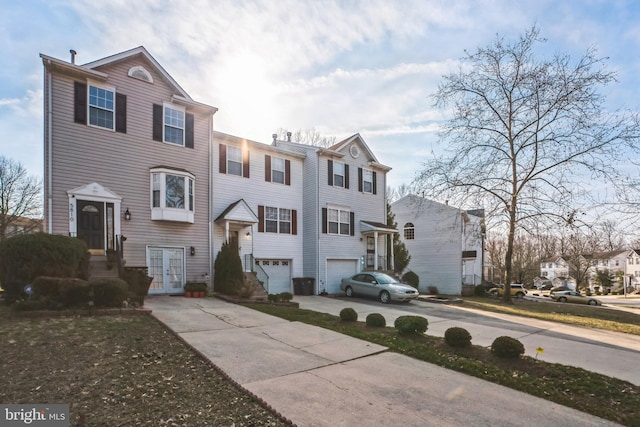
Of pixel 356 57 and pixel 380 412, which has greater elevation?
pixel 356 57

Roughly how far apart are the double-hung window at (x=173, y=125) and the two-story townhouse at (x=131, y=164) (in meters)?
0.04

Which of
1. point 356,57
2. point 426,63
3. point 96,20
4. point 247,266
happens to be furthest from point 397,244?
point 96,20

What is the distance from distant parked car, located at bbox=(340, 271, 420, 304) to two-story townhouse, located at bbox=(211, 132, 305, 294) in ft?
9.64

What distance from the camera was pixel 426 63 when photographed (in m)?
13.1

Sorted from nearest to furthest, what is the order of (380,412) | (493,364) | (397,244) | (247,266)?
(380,412)
(493,364)
(247,266)
(397,244)

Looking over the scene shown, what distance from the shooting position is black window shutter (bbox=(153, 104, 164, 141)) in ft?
46.1

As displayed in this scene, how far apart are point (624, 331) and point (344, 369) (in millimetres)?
9821

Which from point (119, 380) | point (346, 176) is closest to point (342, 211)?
point (346, 176)

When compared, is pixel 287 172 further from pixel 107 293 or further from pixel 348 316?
pixel 107 293

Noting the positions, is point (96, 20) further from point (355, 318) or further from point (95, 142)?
point (355, 318)

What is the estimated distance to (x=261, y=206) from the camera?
1764 centimetres

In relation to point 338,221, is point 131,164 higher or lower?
higher

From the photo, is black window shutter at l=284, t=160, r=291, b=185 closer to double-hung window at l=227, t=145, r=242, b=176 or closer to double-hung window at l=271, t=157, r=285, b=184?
double-hung window at l=271, t=157, r=285, b=184

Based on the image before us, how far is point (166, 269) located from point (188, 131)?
19.0 feet
